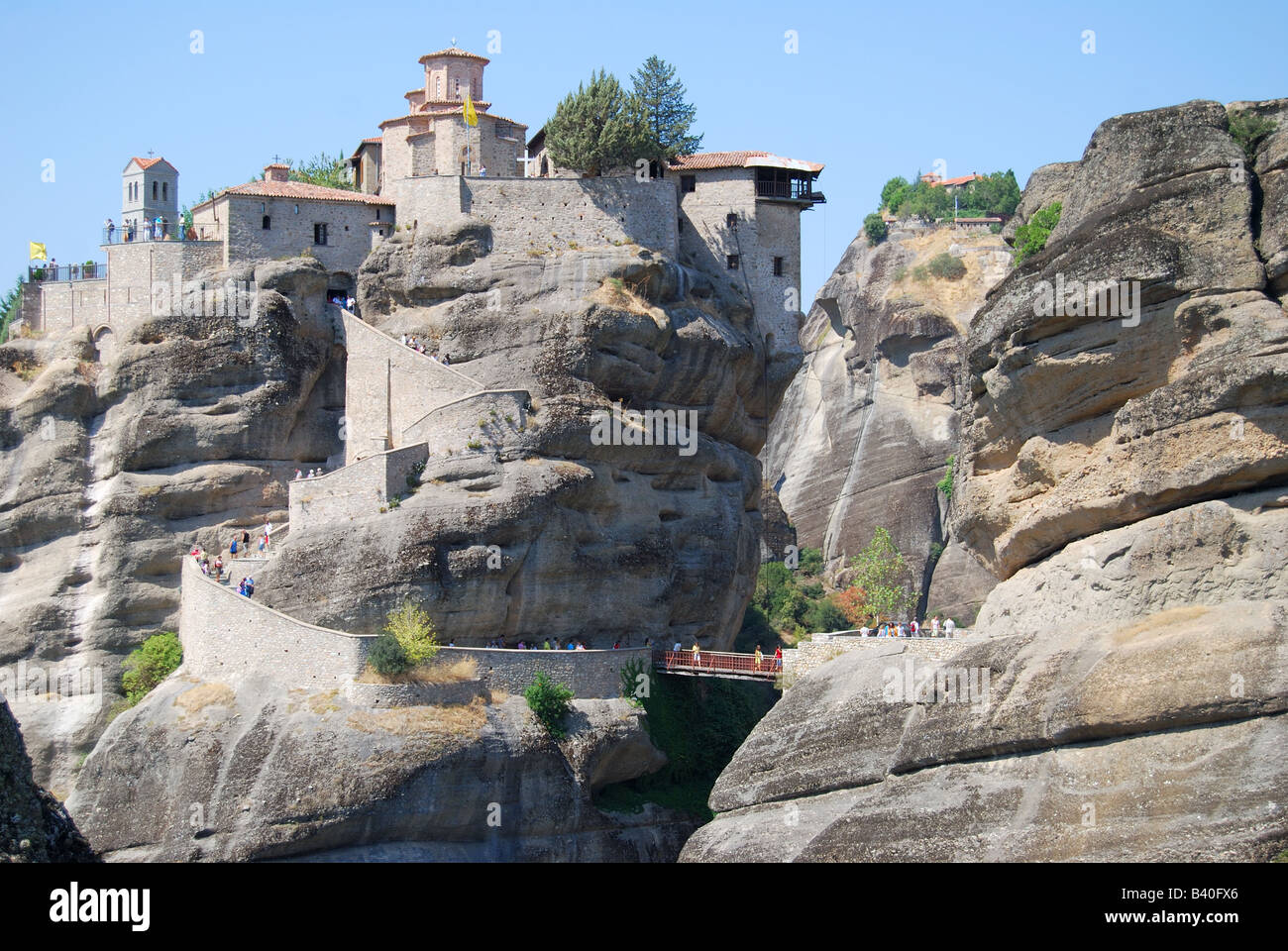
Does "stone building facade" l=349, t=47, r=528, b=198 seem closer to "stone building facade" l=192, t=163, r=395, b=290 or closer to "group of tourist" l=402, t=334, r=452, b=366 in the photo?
"stone building facade" l=192, t=163, r=395, b=290

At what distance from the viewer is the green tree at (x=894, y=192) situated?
112 meters

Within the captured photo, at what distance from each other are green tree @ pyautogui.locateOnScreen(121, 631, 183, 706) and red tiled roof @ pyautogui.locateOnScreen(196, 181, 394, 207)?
46.3 feet

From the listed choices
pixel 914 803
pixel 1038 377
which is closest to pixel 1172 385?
pixel 1038 377

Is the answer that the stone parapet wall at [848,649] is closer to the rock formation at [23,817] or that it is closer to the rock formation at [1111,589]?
the rock formation at [1111,589]

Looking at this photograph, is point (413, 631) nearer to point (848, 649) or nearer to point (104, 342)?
point (848, 649)

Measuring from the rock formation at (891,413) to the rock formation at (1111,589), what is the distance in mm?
43342

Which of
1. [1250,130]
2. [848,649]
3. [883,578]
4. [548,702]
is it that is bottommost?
[548,702]

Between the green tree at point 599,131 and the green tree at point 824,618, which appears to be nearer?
the green tree at point 599,131

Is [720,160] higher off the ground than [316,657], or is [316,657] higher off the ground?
[720,160]

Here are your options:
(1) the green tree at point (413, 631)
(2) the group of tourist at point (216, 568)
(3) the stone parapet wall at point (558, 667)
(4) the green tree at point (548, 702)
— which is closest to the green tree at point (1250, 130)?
(3) the stone parapet wall at point (558, 667)

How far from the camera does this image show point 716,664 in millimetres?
53250

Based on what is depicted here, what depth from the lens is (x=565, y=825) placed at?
164 ft

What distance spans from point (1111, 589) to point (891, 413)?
54.2m

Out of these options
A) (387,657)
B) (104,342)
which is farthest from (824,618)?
(387,657)
